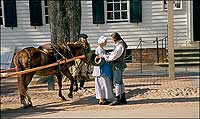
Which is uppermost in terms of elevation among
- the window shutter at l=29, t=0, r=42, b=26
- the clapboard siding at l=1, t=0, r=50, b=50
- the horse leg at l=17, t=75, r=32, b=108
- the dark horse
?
the window shutter at l=29, t=0, r=42, b=26

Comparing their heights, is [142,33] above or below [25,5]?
below

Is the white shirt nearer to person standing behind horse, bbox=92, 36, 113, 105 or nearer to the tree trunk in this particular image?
person standing behind horse, bbox=92, 36, 113, 105

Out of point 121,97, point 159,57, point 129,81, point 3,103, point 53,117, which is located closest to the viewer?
point 53,117

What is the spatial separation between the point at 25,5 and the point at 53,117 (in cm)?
1173

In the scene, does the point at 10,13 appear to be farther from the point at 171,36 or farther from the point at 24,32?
the point at 171,36

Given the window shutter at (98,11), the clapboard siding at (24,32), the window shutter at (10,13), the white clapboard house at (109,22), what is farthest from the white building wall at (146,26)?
the window shutter at (10,13)

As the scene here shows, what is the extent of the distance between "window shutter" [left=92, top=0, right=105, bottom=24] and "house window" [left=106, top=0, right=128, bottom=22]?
1.26ft

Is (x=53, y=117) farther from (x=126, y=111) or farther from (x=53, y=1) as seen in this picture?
(x=53, y=1)

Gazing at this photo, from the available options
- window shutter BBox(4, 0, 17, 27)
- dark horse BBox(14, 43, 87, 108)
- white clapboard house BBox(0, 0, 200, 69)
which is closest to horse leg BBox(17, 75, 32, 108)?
dark horse BBox(14, 43, 87, 108)

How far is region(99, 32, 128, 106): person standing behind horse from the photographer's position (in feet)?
33.5

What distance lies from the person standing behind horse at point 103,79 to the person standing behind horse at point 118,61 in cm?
17

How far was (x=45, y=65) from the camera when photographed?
1070 cm

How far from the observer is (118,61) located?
10289mm

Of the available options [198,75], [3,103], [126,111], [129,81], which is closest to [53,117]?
[126,111]
